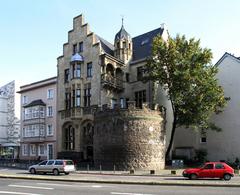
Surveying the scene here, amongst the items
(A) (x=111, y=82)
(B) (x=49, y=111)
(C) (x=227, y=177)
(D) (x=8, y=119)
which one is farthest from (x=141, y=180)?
(D) (x=8, y=119)

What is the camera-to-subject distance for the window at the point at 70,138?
55.5m

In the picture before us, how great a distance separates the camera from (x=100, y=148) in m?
45.8

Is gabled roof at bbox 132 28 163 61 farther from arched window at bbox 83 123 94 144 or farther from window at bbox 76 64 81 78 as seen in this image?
arched window at bbox 83 123 94 144

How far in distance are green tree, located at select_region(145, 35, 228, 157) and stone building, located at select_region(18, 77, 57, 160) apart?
20.6 metres

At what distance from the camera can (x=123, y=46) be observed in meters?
55.9

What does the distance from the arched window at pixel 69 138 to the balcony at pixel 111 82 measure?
27.6 feet

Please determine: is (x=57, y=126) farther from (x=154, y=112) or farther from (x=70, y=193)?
(x=70, y=193)

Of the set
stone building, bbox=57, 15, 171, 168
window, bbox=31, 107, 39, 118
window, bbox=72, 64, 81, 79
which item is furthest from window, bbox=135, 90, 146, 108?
window, bbox=31, 107, 39, 118

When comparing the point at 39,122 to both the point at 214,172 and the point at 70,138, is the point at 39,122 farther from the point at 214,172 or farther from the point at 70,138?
the point at 214,172

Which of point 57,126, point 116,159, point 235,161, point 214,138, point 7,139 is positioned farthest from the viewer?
point 7,139

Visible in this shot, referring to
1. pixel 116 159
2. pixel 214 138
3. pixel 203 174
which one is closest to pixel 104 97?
pixel 116 159

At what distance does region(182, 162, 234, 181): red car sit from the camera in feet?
99.7

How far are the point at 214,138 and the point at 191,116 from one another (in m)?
7.61

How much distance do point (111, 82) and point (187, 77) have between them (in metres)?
12.6
